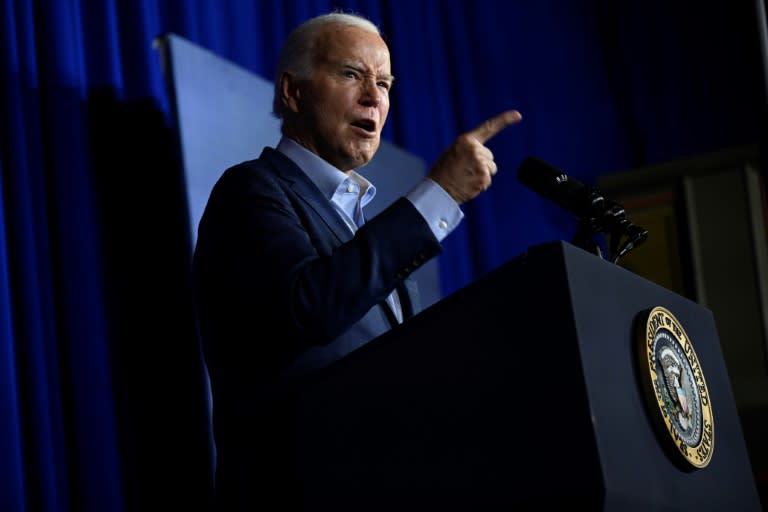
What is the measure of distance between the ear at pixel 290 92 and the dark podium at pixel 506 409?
80 centimetres

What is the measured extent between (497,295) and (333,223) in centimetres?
53

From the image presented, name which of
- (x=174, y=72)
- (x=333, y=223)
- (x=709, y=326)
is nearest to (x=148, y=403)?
(x=174, y=72)

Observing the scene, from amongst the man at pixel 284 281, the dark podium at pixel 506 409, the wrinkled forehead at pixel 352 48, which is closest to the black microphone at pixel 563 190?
the man at pixel 284 281

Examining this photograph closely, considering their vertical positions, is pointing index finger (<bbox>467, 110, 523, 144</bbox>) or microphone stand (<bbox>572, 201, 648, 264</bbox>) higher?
pointing index finger (<bbox>467, 110, 523, 144</bbox>)

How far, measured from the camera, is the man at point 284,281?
1.36 m

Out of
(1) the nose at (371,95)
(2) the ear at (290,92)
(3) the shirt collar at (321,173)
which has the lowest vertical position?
(3) the shirt collar at (321,173)

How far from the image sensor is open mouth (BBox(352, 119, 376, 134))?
6.13ft

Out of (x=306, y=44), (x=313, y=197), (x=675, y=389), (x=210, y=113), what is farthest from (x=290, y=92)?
(x=675, y=389)

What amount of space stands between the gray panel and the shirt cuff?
41.1 inches

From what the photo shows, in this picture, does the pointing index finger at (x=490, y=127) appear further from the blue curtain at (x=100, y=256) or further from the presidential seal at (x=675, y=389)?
the blue curtain at (x=100, y=256)

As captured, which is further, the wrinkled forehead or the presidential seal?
Answer: the wrinkled forehead

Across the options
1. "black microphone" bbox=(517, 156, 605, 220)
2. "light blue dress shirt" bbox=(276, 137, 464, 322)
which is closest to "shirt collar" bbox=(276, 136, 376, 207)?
"light blue dress shirt" bbox=(276, 137, 464, 322)

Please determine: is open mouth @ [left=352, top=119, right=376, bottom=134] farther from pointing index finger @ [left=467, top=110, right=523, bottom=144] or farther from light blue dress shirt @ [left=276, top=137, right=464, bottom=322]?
pointing index finger @ [left=467, top=110, right=523, bottom=144]

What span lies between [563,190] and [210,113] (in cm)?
124
